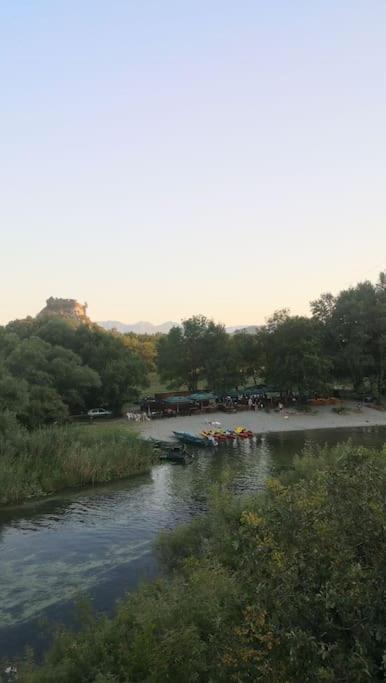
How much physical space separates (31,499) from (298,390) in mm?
47661

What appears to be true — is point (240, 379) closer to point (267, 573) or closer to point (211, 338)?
point (211, 338)

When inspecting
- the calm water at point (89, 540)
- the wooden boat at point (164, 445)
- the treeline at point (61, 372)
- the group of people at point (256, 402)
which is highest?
the treeline at point (61, 372)

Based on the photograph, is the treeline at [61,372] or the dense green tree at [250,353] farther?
the dense green tree at [250,353]

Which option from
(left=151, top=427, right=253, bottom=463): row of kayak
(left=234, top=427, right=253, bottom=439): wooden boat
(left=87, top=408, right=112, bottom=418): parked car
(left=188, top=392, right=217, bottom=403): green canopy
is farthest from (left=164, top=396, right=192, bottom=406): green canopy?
(left=234, top=427, right=253, bottom=439): wooden boat

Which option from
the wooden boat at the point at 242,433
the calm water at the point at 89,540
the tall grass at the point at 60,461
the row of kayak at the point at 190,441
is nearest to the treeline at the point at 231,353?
the row of kayak at the point at 190,441

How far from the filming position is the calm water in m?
19.9

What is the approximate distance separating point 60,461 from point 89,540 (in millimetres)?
11520

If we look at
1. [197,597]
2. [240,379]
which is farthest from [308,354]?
[197,597]

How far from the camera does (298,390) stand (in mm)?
75062

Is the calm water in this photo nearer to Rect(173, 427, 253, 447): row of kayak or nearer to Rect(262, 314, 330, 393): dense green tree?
Rect(173, 427, 253, 447): row of kayak

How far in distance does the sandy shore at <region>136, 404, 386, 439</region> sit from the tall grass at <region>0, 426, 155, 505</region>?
52.2 ft

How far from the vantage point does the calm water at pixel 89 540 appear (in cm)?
1991

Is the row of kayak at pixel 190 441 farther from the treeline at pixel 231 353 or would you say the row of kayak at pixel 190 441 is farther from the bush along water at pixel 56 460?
the treeline at pixel 231 353

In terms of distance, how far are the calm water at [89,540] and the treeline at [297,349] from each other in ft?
94.0
